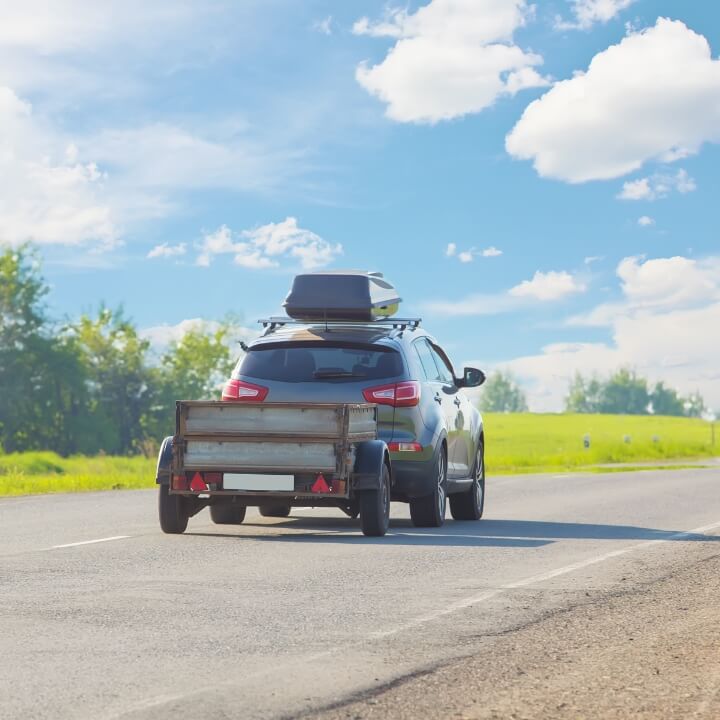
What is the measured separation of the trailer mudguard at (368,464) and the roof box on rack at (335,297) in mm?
2406

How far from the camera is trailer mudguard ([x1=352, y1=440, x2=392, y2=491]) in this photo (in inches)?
491

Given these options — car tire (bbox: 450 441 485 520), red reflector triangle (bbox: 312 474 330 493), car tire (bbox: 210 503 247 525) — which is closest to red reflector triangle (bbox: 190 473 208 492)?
red reflector triangle (bbox: 312 474 330 493)

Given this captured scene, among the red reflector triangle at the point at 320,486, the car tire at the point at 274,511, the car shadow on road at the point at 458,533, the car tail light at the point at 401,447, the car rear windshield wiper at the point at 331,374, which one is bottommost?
the car shadow on road at the point at 458,533

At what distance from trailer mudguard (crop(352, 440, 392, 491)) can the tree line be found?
226 feet

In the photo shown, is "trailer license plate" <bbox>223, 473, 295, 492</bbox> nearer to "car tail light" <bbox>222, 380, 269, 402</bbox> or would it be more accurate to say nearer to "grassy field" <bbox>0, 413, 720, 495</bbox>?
"car tail light" <bbox>222, 380, 269, 402</bbox>

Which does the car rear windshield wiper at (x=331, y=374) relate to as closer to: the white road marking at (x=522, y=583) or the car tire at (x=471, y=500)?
the car tire at (x=471, y=500)

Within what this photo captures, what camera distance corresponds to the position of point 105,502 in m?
18.5

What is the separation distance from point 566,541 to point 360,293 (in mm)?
3604

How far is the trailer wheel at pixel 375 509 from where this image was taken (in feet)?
41.3

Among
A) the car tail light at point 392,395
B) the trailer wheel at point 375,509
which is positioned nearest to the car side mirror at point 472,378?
the car tail light at point 392,395

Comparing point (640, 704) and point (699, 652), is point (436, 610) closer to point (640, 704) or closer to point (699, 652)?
point (699, 652)

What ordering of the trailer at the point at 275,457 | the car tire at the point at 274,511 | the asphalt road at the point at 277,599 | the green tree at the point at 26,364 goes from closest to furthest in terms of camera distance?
the asphalt road at the point at 277,599 < the trailer at the point at 275,457 < the car tire at the point at 274,511 < the green tree at the point at 26,364

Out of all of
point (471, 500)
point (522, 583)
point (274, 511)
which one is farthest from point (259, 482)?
point (471, 500)

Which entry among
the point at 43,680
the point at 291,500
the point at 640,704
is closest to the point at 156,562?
the point at 291,500
